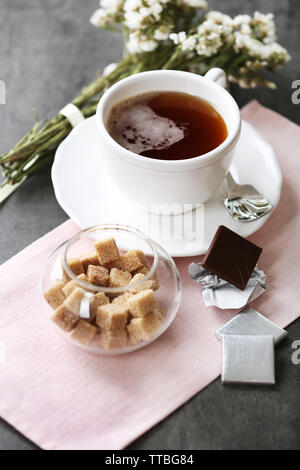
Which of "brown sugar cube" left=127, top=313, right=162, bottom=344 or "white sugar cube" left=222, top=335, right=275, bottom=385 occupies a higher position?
"brown sugar cube" left=127, top=313, right=162, bottom=344

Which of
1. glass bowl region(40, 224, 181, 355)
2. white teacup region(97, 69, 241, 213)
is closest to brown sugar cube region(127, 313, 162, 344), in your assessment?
glass bowl region(40, 224, 181, 355)

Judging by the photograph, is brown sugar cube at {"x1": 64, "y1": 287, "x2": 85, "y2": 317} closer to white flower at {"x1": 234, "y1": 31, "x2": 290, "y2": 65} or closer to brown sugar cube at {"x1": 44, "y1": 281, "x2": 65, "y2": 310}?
brown sugar cube at {"x1": 44, "y1": 281, "x2": 65, "y2": 310}

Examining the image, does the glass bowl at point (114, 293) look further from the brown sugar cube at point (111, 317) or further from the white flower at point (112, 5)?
the white flower at point (112, 5)

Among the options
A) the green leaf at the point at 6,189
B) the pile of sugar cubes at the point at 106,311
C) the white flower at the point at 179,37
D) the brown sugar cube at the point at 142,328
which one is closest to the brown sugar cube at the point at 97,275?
the pile of sugar cubes at the point at 106,311

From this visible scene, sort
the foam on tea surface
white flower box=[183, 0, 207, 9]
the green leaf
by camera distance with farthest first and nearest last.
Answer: white flower box=[183, 0, 207, 9] < the green leaf < the foam on tea surface

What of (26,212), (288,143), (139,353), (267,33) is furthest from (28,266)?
(267,33)

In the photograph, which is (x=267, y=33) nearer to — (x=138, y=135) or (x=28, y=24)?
(x=138, y=135)

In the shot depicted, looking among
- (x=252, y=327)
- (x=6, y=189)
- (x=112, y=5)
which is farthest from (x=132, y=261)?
(x=112, y=5)

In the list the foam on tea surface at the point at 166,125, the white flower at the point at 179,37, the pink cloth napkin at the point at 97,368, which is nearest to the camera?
the pink cloth napkin at the point at 97,368
